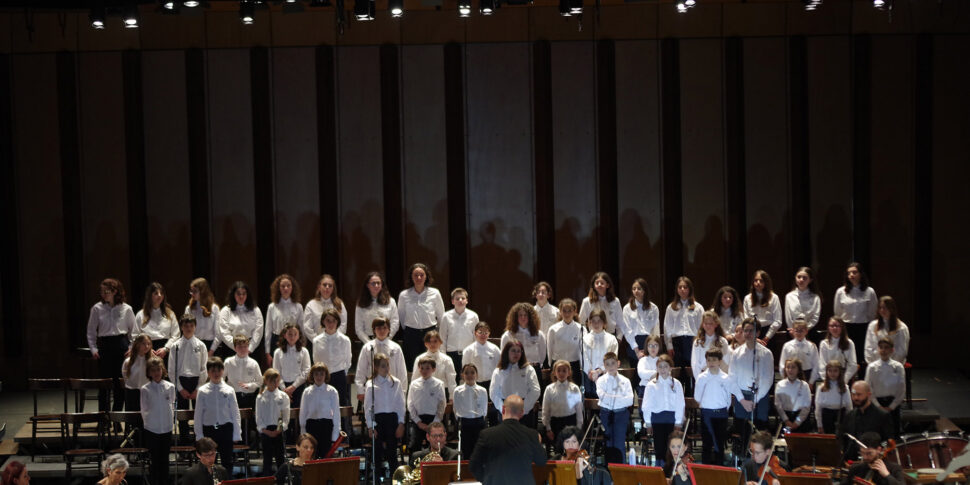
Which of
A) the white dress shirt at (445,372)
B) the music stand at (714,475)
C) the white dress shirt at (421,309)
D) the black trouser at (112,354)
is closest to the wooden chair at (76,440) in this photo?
the black trouser at (112,354)

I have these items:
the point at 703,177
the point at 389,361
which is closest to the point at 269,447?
the point at 389,361

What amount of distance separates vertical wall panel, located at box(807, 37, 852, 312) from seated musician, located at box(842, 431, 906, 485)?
194 inches

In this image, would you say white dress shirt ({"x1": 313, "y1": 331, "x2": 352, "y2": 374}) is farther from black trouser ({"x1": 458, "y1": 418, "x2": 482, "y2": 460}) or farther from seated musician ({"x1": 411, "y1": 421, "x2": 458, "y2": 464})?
seated musician ({"x1": 411, "y1": 421, "x2": 458, "y2": 464})

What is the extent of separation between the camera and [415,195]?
11883 millimetres

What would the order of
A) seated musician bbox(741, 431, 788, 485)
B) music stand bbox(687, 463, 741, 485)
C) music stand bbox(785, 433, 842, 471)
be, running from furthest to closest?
music stand bbox(785, 433, 842, 471), seated musician bbox(741, 431, 788, 485), music stand bbox(687, 463, 741, 485)

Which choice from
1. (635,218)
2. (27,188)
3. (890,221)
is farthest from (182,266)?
(890,221)

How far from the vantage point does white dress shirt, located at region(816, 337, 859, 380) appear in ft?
29.5

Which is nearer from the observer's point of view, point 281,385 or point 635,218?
point 281,385

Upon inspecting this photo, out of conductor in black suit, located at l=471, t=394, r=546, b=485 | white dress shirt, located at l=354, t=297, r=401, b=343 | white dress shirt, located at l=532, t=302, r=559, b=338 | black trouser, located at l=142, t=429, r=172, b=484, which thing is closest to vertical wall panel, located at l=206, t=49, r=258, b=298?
white dress shirt, located at l=354, t=297, r=401, b=343

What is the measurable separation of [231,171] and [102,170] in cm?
154

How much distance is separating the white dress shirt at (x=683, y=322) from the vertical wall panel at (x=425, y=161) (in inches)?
126

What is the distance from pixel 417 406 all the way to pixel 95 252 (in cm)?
532

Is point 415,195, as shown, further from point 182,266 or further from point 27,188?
point 27,188

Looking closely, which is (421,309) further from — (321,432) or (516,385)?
(321,432)
